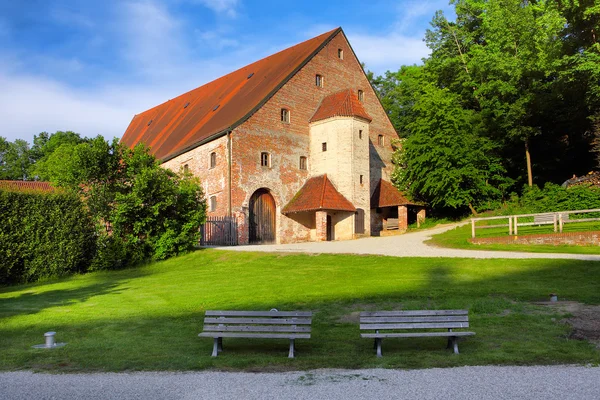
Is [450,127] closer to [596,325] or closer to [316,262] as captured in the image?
[316,262]

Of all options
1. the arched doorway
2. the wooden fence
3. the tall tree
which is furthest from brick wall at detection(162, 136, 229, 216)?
the tall tree

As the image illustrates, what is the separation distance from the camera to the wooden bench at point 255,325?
30.2 ft

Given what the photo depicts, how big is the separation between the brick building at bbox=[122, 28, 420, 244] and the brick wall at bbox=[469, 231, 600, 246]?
1093 centimetres

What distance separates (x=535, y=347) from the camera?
9289 mm

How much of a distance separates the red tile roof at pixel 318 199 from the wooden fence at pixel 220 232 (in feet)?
13.1

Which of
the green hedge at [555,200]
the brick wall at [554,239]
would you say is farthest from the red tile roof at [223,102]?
the green hedge at [555,200]

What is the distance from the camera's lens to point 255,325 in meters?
9.57

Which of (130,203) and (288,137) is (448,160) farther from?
(130,203)

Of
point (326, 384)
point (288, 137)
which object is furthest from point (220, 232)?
point (326, 384)

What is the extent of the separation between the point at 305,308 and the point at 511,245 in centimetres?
1367

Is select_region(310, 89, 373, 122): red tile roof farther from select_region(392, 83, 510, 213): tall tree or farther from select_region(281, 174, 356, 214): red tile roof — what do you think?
select_region(392, 83, 510, 213): tall tree

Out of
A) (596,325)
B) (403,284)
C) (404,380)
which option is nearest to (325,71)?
(403,284)

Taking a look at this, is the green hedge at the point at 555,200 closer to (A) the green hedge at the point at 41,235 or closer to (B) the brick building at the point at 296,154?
(B) the brick building at the point at 296,154

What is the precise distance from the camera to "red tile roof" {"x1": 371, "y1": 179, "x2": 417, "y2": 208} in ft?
124
